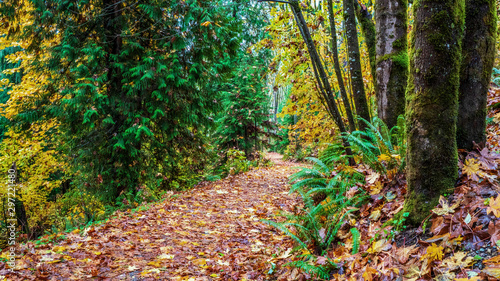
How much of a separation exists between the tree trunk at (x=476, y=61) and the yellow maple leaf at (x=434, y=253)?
1.11 meters

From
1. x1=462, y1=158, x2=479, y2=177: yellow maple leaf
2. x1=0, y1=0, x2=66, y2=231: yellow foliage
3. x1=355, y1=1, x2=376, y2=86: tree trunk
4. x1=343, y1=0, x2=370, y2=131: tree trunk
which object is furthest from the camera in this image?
x1=0, y1=0, x2=66, y2=231: yellow foliage

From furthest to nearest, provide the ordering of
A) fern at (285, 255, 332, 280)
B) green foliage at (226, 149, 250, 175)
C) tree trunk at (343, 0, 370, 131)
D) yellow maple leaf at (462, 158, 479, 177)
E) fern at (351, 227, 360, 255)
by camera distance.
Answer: green foliage at (226, 149, 250, 175) < tree trunk at (343, 0, 370, 131) < fern at (351, 227, 360, 255) < fern at (285, 255, 332, 280) < yellow maple leaf at (462, 158, 479, 177)

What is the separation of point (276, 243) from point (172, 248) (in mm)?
1371

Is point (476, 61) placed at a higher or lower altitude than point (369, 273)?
higher

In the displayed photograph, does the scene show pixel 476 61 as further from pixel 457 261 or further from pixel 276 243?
pixel 276 243

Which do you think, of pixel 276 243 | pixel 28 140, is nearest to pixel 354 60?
pixel 276 243

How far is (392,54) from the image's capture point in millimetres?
3816

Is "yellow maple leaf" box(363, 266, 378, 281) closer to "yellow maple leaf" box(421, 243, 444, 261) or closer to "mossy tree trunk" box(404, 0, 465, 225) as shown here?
"yellow maple leaf" box(421, 243, 444, 261)

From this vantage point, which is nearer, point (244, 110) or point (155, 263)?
point (155, 263)

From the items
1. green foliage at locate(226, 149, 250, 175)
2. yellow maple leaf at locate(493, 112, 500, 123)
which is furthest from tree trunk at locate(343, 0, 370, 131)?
green foliage at locate(226, 149, 250, 175)

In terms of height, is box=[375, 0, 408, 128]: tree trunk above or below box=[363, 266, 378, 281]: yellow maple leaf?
above

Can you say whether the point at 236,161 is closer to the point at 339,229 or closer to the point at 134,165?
the point at 134,165

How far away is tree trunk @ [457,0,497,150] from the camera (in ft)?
6.95

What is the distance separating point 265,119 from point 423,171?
10.4 m
